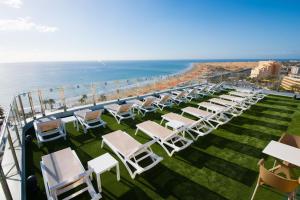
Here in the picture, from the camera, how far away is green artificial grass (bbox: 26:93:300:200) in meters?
2.42

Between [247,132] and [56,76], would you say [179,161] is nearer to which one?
[247,132]

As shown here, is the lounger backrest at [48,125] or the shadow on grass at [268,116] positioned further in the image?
the shadow on grass at [268,116]

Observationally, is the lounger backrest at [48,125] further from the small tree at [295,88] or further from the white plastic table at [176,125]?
the small tree at [295,88]

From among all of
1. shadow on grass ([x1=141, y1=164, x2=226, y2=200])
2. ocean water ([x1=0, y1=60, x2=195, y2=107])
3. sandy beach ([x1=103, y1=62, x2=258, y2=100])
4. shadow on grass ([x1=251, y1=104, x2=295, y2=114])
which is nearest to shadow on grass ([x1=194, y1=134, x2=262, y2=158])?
shadow on grass ([x1=141, y1=164, x2=226, y2=200])

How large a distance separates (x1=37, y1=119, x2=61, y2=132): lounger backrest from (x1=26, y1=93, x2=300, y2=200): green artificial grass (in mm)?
359

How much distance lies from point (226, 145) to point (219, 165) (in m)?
0.88

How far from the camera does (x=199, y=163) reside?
3.11 m

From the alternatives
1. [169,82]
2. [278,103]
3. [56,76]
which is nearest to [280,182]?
[278,103]

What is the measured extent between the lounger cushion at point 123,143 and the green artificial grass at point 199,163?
1.18 ft

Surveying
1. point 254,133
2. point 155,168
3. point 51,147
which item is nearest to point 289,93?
point 254,133

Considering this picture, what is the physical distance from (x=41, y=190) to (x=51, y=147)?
4.64 feet

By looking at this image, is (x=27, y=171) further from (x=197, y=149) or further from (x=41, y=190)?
(x=197, y=149)

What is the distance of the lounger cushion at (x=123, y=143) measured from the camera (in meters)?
2.89

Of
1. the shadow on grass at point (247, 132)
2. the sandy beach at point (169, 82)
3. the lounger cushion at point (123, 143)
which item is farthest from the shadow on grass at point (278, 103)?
the lounger cushion at point (123, 143)
